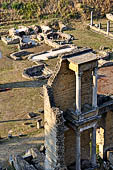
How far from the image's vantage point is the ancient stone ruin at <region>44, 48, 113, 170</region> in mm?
13453

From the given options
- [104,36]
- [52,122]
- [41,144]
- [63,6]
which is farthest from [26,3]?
[52,122]

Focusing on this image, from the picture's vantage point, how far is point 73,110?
15453 millimetres

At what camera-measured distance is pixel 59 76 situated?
14.8 metres

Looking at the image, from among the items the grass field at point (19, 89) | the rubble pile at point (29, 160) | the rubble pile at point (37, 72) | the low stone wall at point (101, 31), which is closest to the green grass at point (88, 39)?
the grass field at point (19, 89)

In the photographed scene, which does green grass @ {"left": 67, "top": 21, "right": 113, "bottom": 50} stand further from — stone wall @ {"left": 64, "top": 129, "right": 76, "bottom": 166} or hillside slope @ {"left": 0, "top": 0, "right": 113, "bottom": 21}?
stone wall @ {"left": 64, "top": 129, "right": 76, "bottom": 166}

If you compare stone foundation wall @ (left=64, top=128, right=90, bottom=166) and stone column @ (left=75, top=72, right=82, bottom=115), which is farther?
stone foundation wall @ (left=64, top=128, right=90, bottom=166)

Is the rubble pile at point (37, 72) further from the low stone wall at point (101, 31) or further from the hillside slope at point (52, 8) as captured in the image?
the hillside slope at point (52, 8)

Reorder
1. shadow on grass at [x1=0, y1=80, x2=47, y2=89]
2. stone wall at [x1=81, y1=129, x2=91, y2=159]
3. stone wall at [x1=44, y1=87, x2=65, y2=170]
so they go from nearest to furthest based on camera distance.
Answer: stone wall at [x1=44, y1=87, x2=65, y2=170], stone wall at [x1=81, y1=129, x2=91, y2=159], shadow on grass at [x1=0, y1=80, x2=47, y2=89]

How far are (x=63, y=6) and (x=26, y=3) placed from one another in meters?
5.81

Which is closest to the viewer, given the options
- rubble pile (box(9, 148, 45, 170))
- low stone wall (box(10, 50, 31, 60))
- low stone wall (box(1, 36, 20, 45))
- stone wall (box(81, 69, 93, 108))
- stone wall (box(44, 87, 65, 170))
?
stone wall (box(44, 87, 65, 170))

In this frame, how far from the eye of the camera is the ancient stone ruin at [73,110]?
44.1 feet

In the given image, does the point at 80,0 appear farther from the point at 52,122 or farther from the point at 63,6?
the point at 52,122

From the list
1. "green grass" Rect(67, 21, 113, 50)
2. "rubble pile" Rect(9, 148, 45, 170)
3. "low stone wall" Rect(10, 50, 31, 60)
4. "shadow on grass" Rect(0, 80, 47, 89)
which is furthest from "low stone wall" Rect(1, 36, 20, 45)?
"rubble pile" Rect(9, 148, 45, 170)

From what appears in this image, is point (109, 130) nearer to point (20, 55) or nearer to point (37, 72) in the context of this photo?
point (37, 72)
